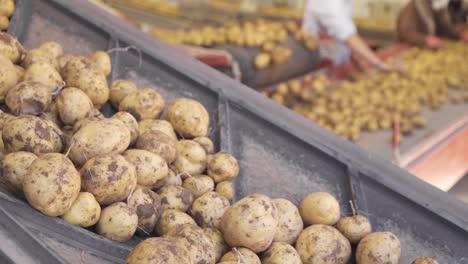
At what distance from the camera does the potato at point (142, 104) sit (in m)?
1.88

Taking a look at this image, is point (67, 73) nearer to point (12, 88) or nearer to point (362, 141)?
point (12, 88)

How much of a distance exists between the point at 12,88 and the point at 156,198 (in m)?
0.64

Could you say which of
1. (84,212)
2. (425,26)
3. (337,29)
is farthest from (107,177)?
(425,26)

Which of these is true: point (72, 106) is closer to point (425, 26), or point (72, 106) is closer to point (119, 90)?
point (119, 90)

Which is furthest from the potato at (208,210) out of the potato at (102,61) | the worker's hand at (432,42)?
the worker's hand at (432,42)

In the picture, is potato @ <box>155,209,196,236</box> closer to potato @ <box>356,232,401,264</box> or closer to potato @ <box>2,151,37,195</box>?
potato @ <box>2,151,37,195</box>

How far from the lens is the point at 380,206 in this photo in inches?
70.6

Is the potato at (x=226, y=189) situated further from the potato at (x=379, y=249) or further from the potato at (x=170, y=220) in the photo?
the potato at (x=379, y=249)

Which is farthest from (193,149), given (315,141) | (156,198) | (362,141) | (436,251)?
(362,141)

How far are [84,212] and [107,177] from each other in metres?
0.12

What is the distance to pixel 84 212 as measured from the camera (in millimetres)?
1344

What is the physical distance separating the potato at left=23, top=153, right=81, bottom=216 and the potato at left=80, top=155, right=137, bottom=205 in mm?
76


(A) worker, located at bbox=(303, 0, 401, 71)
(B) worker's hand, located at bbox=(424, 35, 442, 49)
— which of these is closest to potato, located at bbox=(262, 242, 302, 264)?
(A) worker, located at bbox=(303, 0, 401, 71)

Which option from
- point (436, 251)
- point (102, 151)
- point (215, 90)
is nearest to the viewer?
point (102, 151)
